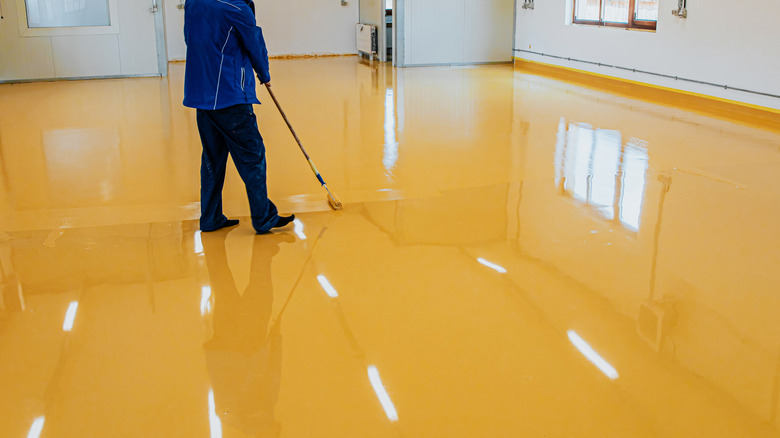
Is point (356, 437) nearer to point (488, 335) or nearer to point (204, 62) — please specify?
point (488, 335)

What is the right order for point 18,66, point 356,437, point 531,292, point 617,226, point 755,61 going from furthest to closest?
point 18,66 < point 755,61 < point 617,226 < point 531,292 < point 356,437

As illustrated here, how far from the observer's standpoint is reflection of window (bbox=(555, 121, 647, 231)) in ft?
13.4

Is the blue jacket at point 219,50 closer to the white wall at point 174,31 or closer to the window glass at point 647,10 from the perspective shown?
the window glass at point 647,10

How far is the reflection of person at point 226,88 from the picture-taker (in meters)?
3.32

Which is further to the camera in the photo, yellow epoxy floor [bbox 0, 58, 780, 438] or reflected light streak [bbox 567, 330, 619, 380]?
reflected light streak [bbox 567, 330, 619, 380]

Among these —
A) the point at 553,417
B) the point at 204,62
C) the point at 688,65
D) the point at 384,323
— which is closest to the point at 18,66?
the point at 204,62

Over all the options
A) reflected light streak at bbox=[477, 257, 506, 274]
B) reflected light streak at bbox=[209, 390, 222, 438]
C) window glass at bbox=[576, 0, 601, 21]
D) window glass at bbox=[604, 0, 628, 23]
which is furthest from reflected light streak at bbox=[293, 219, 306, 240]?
window glass at bbox=[576, 0, 601, 21]

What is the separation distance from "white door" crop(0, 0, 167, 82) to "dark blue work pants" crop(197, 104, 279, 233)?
762 cm

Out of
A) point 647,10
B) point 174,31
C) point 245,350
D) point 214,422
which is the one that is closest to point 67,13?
point 174,31

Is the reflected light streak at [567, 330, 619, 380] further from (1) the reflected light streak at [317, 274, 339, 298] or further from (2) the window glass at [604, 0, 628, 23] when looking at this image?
(2) the window glass at [604, 0, 628, 23]

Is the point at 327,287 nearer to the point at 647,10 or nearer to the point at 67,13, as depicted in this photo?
the point at 647,10

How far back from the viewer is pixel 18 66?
9961 mm

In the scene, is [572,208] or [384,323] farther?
[572,208]

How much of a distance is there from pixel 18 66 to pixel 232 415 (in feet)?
31.3
